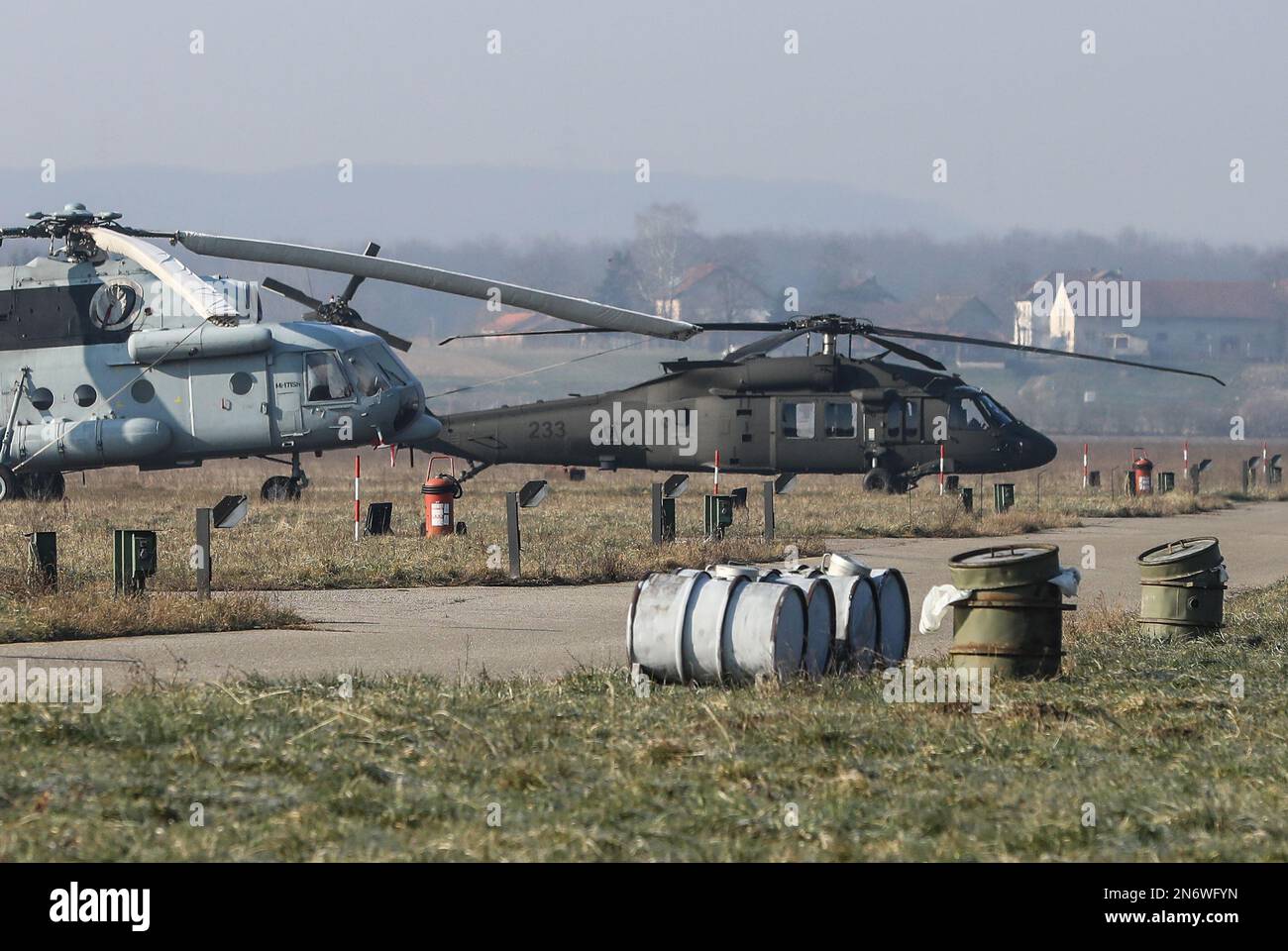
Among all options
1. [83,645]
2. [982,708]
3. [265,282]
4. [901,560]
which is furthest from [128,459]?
[982,708]

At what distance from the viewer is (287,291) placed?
3316cm

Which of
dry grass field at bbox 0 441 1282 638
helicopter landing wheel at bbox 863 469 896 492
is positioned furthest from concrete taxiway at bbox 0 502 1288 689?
helicopter landing wheel at bbox 863 469 896 492

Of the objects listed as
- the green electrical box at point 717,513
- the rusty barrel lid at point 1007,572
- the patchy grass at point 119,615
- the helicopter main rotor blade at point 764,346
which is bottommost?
the patchy grass at point 119,615

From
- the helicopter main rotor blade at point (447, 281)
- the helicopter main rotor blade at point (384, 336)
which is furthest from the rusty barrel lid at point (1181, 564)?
the helicopter main rotor blade at point (384, 336)

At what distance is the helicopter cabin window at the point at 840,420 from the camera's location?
120 feet

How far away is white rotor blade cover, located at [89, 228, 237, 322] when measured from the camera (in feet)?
73.9

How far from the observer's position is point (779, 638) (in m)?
10.3

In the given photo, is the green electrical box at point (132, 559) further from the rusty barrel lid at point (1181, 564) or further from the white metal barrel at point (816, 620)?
the rusty barrel lid at point (1181, 564)

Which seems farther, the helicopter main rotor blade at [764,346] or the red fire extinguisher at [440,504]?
the helicopter main rotor blade at [764,346]

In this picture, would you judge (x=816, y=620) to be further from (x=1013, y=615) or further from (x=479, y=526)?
(x=479, y=526)

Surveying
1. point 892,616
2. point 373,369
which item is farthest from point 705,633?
point 373,369

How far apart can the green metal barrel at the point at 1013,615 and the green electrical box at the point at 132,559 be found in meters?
7.67
